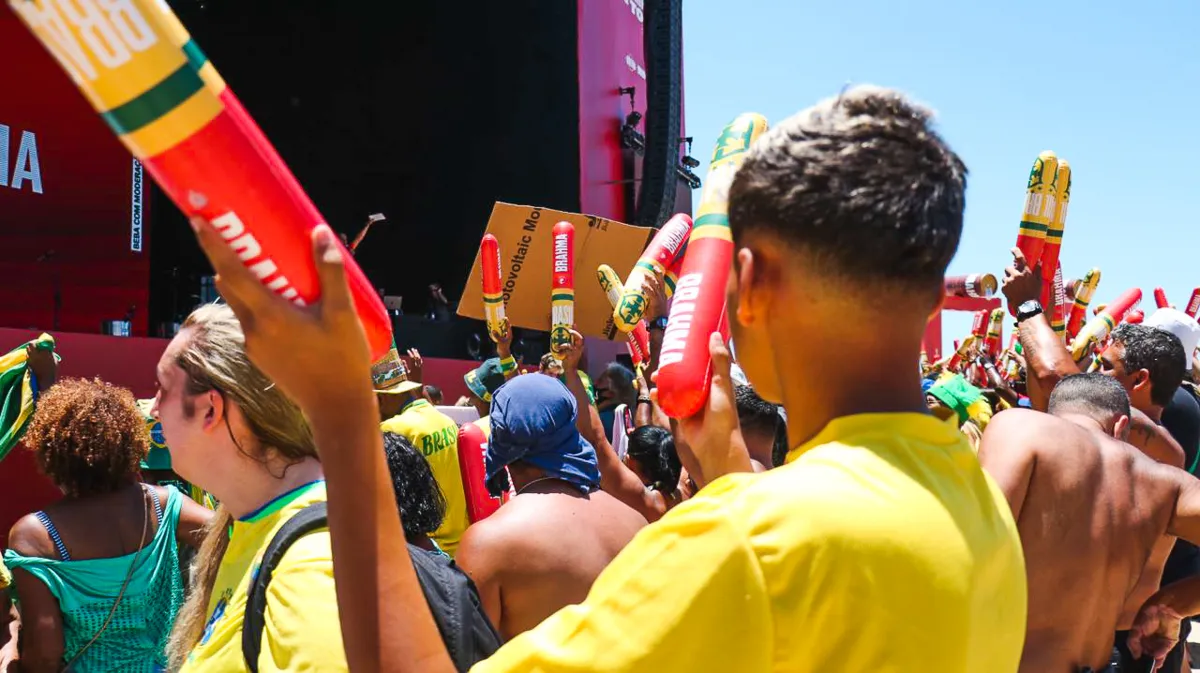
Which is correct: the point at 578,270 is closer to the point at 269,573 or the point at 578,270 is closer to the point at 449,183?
→ the point at 449,183

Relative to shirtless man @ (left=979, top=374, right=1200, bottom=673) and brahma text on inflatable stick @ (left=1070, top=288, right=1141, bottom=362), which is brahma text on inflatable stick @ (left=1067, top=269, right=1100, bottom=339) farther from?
shirtless man @ (left=979, top=374, right=1200, bottom=673)

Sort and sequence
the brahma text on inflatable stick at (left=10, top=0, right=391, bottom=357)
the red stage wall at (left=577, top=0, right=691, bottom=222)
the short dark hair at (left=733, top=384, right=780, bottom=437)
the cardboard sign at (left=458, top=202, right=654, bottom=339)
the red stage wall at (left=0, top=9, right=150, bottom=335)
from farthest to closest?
the red stage wall at (left=577, top=0, right=691, bottom=222) < the red stage wall at (left=0, top=9, right=150, bottom=335) < the cardboard sign at (left=458, top=202, right=654, bottom=339) < the short dark hair at (left=733, top=384, right=780, bottom=437) < the brahma text on inflatable stick at (left=10, top=0, right=391, bottom=357)

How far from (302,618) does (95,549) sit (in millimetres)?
2020

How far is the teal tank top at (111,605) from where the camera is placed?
10.0ft

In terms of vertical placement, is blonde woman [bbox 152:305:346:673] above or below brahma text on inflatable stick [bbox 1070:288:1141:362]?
above

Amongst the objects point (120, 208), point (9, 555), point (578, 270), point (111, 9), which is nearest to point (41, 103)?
point (120, 208)

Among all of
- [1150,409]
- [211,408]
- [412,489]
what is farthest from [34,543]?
[1150,409]

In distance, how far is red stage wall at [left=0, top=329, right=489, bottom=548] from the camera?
5570 mm

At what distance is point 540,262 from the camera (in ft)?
25.0

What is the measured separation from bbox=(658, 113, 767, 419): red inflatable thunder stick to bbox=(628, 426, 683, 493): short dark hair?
314 centimetres

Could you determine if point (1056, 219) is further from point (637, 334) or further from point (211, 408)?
point (211, 408)

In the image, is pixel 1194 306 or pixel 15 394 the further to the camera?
pixel 1194 306

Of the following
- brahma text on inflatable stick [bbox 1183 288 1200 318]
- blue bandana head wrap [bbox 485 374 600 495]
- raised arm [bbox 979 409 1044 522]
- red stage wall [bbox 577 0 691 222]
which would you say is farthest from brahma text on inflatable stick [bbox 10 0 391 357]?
red stage wall [bbox 577 0 691 222]

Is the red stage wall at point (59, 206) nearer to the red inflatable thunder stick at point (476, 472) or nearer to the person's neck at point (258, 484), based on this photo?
the red inflatable thunder stick at point (476, 472)
